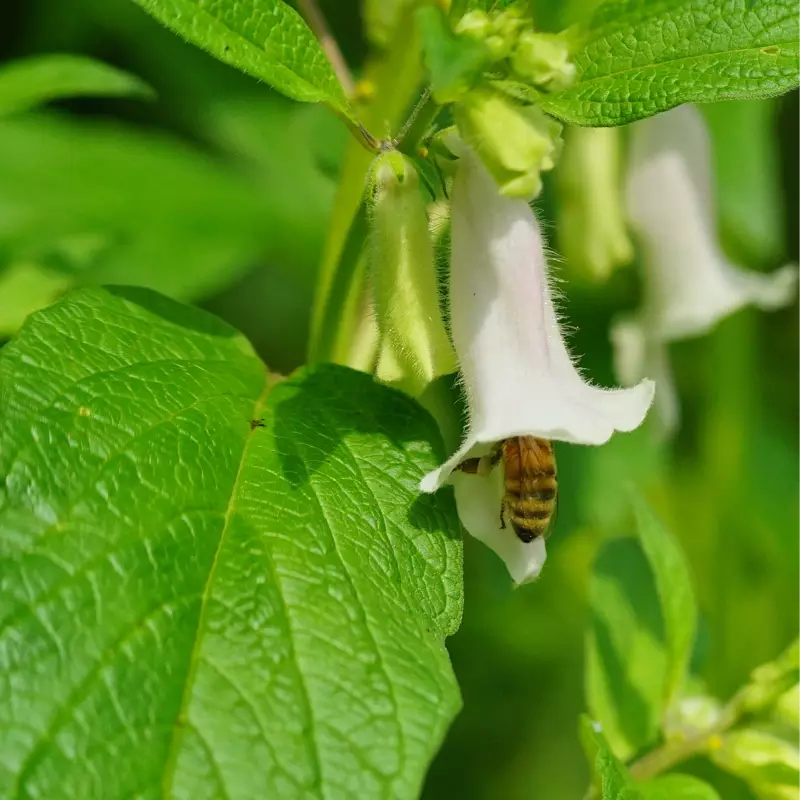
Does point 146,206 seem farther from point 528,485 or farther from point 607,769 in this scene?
point 607,769

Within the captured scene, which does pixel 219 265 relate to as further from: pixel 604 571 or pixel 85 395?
pixel 85 395

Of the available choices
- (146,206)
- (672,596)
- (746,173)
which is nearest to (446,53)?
(672,596)

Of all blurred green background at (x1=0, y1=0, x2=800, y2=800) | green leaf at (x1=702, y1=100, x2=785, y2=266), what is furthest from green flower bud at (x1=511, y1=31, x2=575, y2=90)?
green leaf at (x1=702, y1=100, x2=785, y2=266)

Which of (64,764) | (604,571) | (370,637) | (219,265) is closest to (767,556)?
(604,571)

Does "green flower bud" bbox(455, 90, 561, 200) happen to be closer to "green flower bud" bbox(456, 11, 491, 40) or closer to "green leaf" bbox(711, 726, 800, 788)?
"green flower bud" bbox(456, 11, 491, 40)

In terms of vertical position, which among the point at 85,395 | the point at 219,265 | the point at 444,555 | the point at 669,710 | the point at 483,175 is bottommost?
the point at 669,710

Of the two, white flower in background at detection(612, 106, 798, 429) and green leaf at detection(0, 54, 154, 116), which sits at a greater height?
green leaf at detection(0, 54, 154, 116)
